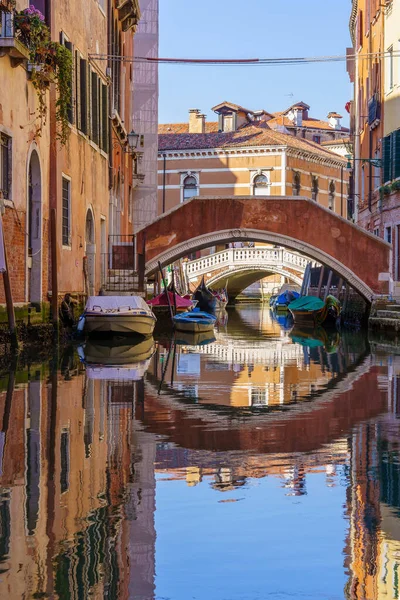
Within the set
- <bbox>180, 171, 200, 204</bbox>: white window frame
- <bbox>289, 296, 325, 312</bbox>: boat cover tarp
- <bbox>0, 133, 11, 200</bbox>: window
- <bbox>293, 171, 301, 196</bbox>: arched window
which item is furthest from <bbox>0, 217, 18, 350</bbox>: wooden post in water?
<bbox>293, 171, 301, 196</bbox>: arched window

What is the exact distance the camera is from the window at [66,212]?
17234 mm

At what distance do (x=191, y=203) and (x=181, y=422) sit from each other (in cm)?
1791

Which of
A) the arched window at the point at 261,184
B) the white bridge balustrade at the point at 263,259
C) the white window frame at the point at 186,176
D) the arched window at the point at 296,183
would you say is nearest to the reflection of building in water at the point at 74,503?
the white bridge balustrade at the point at 263,259

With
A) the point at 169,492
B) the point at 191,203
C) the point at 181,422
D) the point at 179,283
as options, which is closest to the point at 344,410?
the point at 181,422

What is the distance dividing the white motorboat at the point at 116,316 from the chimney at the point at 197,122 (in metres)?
36.4

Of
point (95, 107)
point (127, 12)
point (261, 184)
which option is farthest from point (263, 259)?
point (95, 107)

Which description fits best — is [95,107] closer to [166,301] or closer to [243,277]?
[166,301]

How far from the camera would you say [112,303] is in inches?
709

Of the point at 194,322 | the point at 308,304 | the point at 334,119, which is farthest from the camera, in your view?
the point at 334,119

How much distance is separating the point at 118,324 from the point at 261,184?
32.3 meters

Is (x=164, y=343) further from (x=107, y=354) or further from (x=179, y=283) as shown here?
(x=179, y=283)

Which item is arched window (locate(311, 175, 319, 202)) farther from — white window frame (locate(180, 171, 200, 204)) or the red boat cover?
the red boat cover

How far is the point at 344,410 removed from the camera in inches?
340

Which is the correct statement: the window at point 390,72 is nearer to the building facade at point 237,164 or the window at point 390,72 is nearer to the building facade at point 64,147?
the building facade at point 64,147
